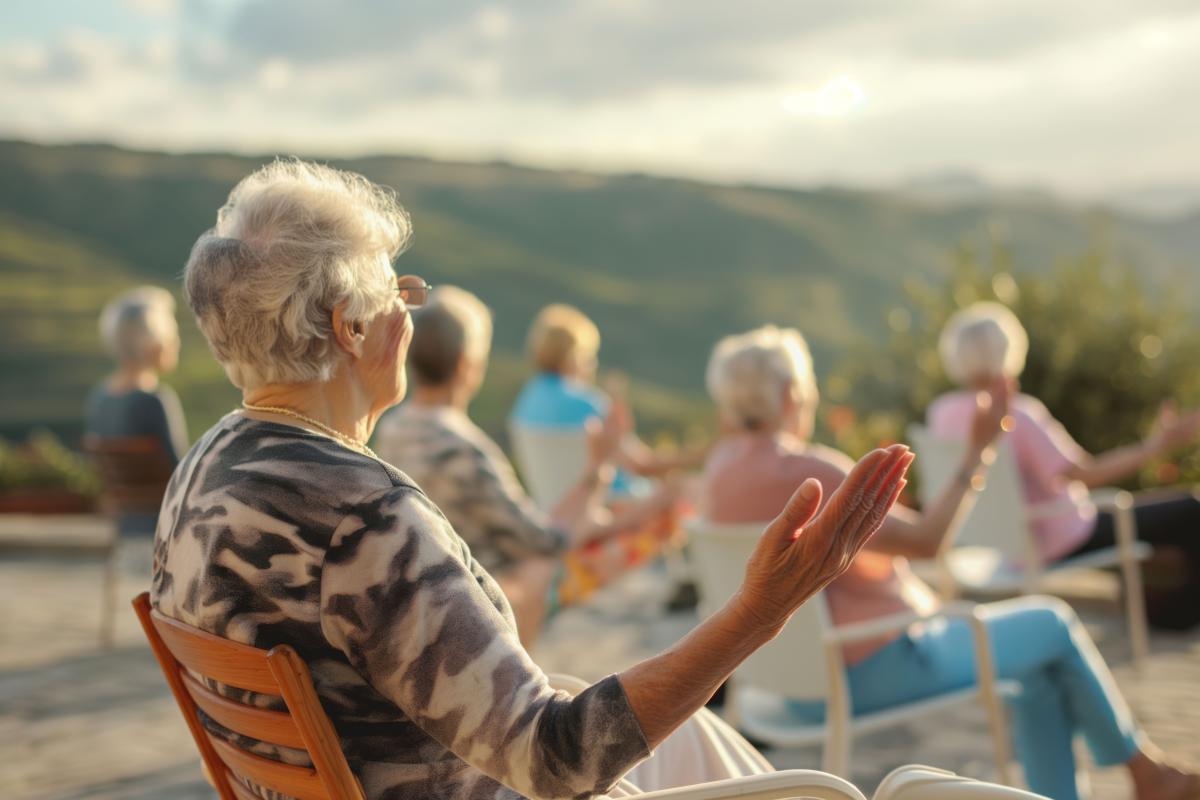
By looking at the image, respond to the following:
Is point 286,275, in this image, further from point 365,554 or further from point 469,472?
point 469,472

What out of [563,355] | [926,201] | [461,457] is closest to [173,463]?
[563,355]

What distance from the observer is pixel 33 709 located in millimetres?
5355

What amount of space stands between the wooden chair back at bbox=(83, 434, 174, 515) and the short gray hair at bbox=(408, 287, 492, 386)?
2.54 m

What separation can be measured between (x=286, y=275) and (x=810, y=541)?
2.64 feet

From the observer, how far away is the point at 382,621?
155 centimetres

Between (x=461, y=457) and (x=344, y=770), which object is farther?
(x=461, y=457)

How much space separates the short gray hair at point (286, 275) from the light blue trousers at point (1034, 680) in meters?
2.02

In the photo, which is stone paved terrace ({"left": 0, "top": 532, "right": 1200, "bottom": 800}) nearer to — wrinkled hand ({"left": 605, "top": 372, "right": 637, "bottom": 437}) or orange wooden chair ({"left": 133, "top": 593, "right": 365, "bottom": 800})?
wrinkled hand ({"left": 605, "top": 372, "right": 637, "bottom": 437})

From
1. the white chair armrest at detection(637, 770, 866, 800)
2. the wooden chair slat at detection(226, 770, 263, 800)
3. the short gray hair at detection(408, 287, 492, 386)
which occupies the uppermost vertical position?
the short gray hair at detection(408, 287, 492, 386)

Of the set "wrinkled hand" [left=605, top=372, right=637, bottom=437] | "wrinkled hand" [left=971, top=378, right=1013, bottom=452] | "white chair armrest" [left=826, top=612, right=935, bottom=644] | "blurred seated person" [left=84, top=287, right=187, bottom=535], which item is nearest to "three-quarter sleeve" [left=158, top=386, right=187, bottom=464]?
"blurred seated person" [left=84, top=287, right=187, bottom=535]

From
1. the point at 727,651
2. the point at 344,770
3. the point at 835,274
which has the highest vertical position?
the point at 727,651

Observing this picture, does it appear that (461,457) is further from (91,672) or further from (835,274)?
(835,274)

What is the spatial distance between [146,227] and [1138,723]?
52.1 meters

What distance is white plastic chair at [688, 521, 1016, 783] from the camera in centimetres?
315
